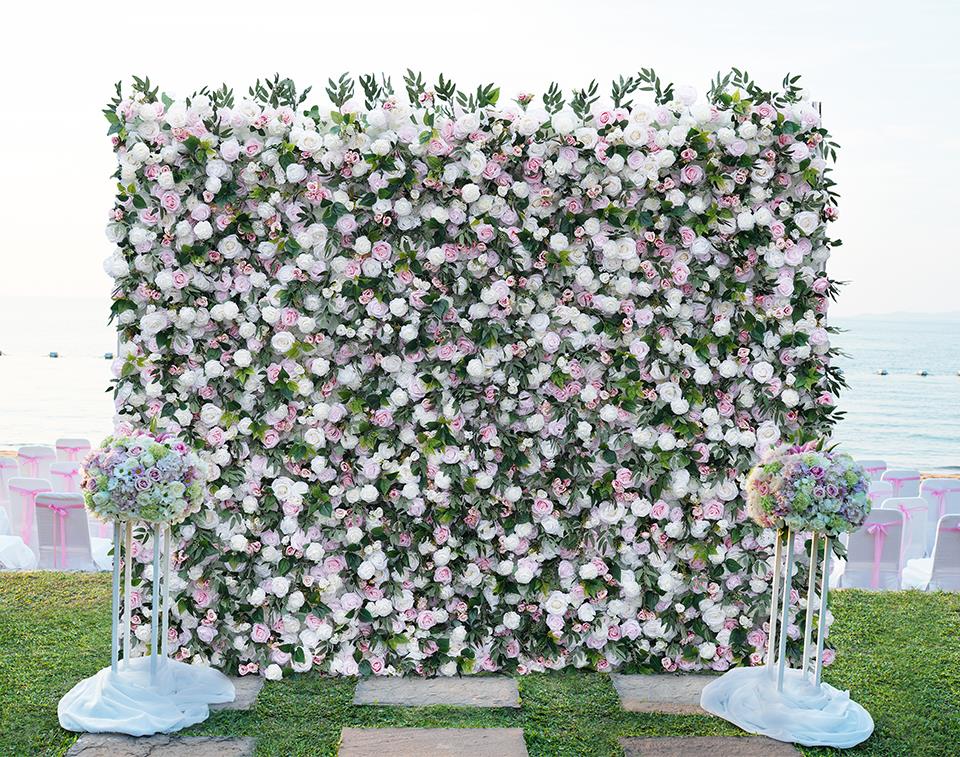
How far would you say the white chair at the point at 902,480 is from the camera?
26.9 ft

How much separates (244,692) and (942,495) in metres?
6.06

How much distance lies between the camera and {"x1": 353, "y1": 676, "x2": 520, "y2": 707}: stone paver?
4.01 m

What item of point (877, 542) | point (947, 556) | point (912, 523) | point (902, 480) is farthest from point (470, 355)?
point (902, 480)

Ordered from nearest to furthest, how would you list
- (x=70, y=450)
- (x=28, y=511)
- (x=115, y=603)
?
(x=115, y=603) < (x=28, y=511) < (x=70, y=450)

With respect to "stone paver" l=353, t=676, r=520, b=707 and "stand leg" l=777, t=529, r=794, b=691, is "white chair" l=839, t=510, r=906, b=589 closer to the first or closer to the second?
"stand leg" l=777, t=529, r=794, b=691

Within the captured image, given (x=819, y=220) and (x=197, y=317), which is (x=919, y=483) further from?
(x=197, y=317)

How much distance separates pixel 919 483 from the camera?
836cm

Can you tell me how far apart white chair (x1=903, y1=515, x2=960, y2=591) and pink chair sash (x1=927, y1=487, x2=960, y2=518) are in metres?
1.56

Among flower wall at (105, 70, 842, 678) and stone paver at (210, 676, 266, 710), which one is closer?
stone paver at (210, 676, 266, 710)

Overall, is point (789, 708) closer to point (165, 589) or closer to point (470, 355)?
point (470, 355)

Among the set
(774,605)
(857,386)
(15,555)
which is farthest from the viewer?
(857,386)

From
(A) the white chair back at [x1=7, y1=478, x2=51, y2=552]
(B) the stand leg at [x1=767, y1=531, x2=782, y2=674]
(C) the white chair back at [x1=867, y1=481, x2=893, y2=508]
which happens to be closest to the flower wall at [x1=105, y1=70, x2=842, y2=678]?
(B) the stand leg at [x1=767, y1=531, x2=782, y2=674]

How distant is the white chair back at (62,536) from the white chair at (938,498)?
6.25 m

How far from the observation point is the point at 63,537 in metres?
6.51
